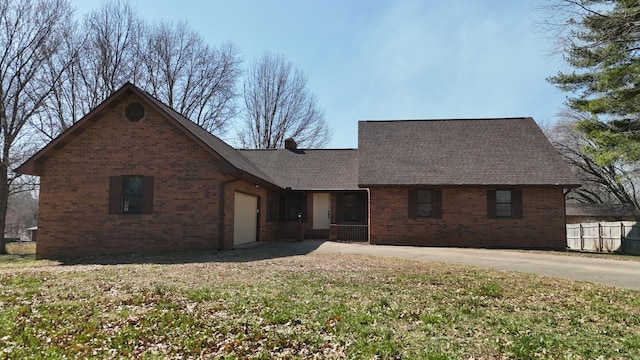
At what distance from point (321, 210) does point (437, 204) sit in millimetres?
6276

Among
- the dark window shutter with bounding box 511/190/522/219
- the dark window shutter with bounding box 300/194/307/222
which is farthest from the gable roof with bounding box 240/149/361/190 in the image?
the dark window shutter with bounding box 511/190/522/219

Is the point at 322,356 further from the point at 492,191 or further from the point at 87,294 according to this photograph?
the point at 492,191

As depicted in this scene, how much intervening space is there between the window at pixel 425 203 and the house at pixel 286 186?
45mm

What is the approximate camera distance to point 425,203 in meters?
19.1

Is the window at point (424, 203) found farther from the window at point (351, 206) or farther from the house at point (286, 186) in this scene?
the window at point (351, 206)

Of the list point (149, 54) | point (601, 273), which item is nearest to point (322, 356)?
point (601, 273)

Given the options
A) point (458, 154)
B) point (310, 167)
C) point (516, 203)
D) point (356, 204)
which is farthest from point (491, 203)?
point (310, 167)

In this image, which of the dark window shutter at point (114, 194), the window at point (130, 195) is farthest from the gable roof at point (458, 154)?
the dark window shutter at point (114, 194)

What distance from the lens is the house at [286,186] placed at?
14734mm

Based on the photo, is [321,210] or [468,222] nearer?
[468,222]

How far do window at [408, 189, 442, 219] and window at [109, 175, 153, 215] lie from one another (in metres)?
11.0

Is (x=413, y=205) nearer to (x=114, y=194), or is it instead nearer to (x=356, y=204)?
(x=356, y=204)

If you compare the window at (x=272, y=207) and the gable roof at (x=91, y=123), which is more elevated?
the gable roof at (x=91, y=123)

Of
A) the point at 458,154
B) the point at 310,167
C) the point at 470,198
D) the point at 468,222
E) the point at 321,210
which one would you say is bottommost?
the point at 468,222
